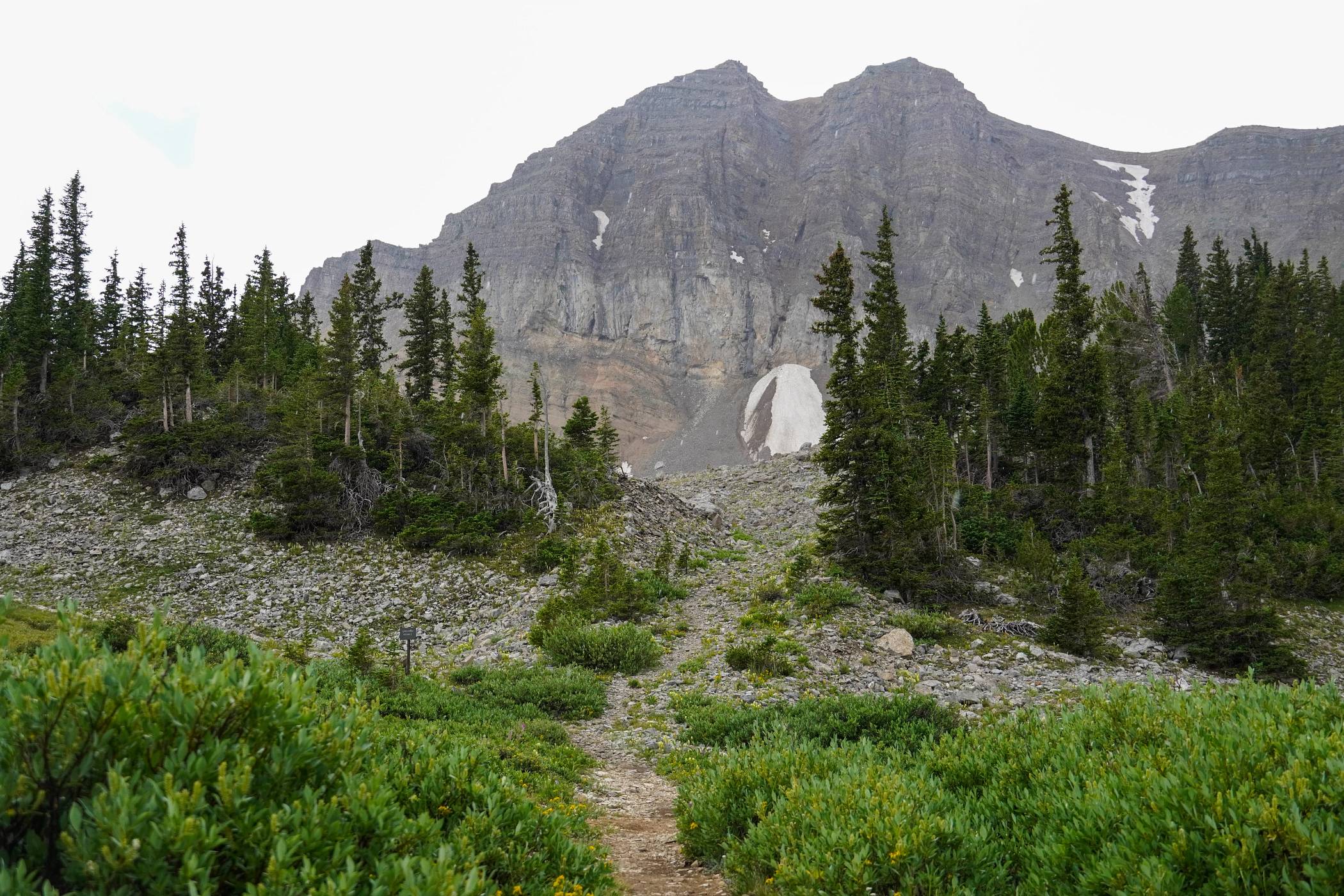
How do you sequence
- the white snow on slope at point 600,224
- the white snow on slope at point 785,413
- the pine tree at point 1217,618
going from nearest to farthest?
the pine tree at point 1217,618, the white snow on slope at point 785,413, the white snow on slope at point 600,224

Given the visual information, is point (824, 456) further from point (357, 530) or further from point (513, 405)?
point (513, 405)

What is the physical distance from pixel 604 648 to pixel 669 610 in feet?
17.8

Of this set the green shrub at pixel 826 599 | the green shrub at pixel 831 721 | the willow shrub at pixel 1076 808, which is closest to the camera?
the willow shrub at pixel 1076 808

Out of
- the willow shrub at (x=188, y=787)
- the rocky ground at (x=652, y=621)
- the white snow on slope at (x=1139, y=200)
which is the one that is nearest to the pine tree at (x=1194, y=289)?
the rocky ground at (x=652, y=621)

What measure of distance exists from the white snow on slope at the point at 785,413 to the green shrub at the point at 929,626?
85625 mm

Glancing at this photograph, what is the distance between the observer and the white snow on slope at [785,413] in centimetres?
11162

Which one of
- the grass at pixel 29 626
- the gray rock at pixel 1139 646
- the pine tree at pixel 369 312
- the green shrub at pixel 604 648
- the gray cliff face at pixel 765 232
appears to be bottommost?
the gray rock at pixel 1139 646

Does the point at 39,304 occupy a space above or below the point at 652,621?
above

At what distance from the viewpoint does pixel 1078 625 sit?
17.7 metres

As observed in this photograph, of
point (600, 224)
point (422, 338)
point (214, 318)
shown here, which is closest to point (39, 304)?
point (214, 318)

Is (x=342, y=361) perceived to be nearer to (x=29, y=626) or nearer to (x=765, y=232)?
(x=29, y=626)

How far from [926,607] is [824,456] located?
5.96 m

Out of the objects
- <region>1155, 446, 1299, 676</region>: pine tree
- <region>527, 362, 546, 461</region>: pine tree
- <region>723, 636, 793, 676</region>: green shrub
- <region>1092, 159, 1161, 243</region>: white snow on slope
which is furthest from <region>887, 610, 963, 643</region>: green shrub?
<region>1092, 159, 1161, 243</region>: white snow on slope

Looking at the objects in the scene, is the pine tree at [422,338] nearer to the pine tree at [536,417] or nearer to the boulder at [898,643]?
the pine tree at [536,417]
